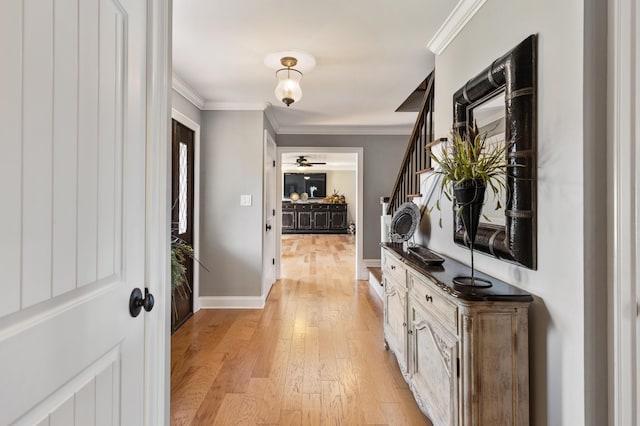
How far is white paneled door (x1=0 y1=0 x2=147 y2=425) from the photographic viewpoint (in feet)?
1.95

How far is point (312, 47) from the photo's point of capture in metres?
2.45

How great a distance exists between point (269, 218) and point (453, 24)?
10.1ft

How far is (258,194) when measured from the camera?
3.81 metres

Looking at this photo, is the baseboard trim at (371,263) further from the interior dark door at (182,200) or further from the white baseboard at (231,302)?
the interior dark door at (182,200)

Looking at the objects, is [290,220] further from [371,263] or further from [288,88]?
[288,88]

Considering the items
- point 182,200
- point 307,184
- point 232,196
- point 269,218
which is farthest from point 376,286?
point 307,184

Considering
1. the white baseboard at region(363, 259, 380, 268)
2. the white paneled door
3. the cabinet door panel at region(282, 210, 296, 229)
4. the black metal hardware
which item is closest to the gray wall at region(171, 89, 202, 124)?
the white paneled door

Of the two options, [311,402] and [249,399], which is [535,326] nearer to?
[311,402]

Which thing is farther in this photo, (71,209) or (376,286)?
(376,286)

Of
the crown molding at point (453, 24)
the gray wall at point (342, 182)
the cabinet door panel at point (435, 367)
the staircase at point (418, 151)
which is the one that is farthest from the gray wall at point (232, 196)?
the gray wall at point (342, 182)

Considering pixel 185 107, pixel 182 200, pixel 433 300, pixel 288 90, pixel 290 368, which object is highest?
pixel 185 107

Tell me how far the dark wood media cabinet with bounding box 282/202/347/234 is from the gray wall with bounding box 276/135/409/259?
22.0 feet

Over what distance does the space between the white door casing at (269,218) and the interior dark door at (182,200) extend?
814 millimetres

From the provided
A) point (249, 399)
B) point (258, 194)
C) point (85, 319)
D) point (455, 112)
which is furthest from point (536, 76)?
point (258, 194)
